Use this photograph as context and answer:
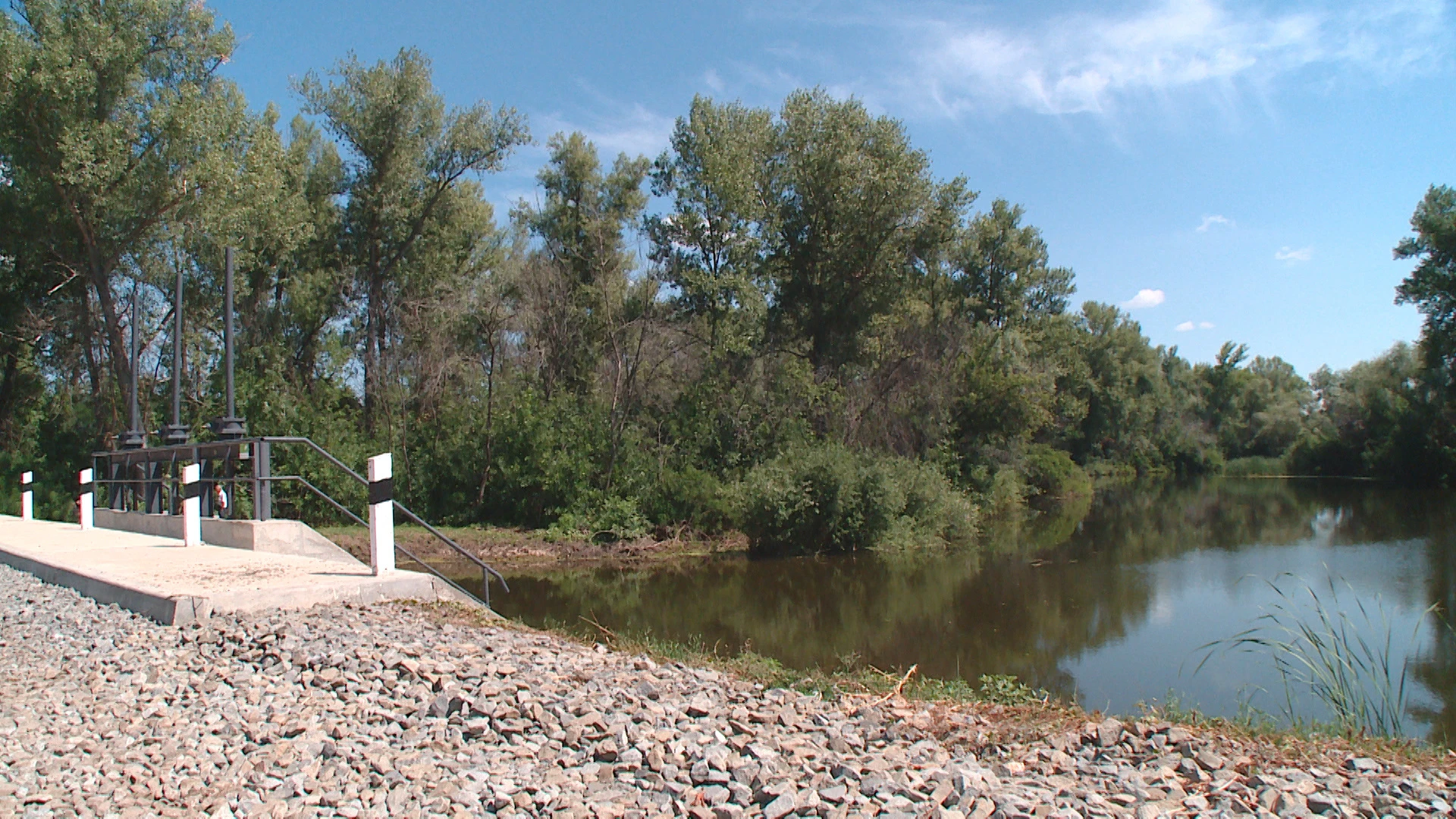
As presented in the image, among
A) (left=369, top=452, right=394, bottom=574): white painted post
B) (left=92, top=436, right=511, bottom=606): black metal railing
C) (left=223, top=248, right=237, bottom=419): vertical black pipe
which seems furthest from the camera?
(left=223, top=248, right=237, bottom=419): vertical black pipe

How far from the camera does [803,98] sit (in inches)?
1266

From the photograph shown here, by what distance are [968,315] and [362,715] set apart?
1537 inches

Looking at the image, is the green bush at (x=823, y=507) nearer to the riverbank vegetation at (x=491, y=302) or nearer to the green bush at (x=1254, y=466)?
the riverbank vegetation at (x=491, y=302)

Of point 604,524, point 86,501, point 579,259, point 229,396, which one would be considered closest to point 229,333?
point 229,396

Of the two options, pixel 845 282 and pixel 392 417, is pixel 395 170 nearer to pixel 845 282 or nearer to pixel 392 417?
pixel 392 417

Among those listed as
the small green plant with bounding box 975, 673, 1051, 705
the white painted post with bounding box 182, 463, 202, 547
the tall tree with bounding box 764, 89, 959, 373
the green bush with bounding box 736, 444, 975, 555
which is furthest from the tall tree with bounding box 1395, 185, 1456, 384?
the white painted post with bounding box 182, 463, 202, 547

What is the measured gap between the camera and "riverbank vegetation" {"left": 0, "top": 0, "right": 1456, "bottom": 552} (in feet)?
72.0

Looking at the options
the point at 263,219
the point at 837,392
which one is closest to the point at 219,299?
the point at 263,219

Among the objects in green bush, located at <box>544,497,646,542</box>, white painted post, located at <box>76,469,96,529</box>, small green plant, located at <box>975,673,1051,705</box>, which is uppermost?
white painted post, located at <box>76,469,96,529</box>

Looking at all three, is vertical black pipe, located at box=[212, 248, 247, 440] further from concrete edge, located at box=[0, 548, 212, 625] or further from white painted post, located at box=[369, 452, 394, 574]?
white painted post, located at box=[369, 452, 394, 574]

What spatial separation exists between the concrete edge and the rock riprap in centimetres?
103

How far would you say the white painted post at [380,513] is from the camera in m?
8.46

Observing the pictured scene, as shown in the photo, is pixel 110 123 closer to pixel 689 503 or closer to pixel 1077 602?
pixel 689 503

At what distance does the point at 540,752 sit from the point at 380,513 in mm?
4678
